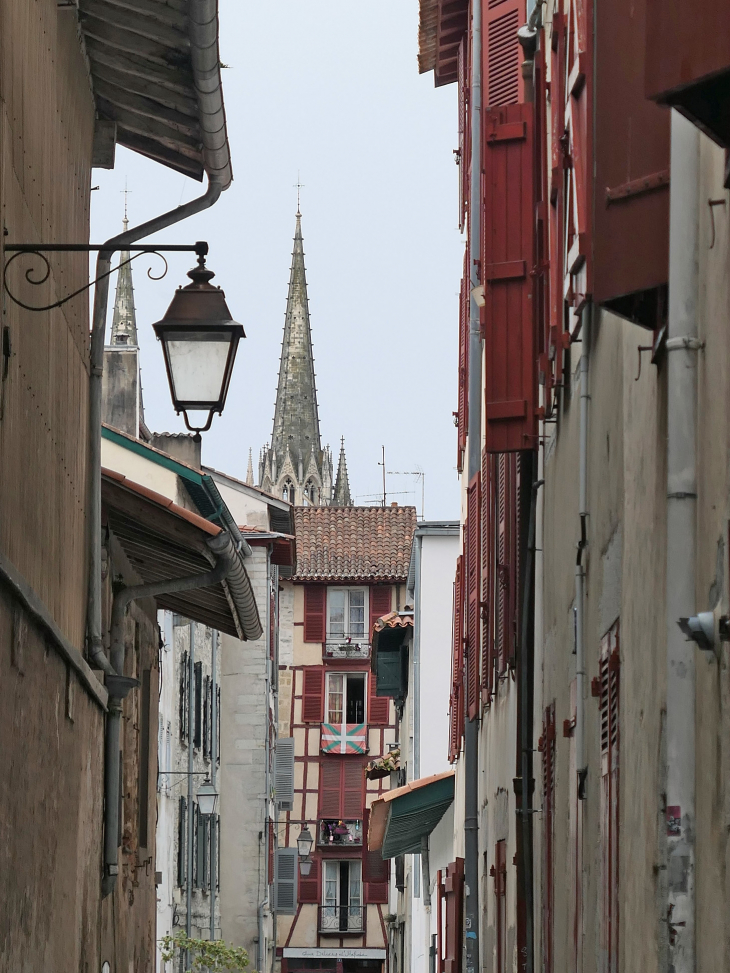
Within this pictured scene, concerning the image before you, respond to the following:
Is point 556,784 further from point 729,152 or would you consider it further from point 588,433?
point 729,152

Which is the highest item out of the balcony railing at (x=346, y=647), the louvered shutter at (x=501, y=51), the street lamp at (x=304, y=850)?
the louvered shutter at (x=501, y=51)

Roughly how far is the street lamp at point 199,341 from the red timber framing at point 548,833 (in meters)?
2.25

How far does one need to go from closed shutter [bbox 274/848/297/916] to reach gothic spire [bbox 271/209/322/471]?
6095 cm

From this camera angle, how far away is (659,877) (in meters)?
3.99

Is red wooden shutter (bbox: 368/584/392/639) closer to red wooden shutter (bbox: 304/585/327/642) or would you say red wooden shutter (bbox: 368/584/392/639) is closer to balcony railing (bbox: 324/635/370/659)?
balcony railing (bbox: 324/635/370/659)

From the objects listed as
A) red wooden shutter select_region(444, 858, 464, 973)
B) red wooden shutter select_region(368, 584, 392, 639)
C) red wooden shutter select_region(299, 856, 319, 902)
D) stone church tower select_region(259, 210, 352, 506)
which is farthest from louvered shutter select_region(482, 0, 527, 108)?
stone church tower select_region(259, 210, 352, 506)

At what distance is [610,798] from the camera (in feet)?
17.1

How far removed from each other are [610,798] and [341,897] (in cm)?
4400

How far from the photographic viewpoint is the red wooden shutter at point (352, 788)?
48.1m

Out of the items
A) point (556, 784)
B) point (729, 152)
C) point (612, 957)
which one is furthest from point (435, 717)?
point (729, 152)

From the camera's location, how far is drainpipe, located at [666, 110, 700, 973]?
3594 mm

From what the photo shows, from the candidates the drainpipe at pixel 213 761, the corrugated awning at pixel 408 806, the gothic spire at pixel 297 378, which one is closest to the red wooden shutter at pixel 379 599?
the drainpipe at pixel 213 761

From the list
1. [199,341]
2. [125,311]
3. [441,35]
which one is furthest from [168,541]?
[125,311]

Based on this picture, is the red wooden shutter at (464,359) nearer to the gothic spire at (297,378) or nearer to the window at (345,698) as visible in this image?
the window at (345,698)
